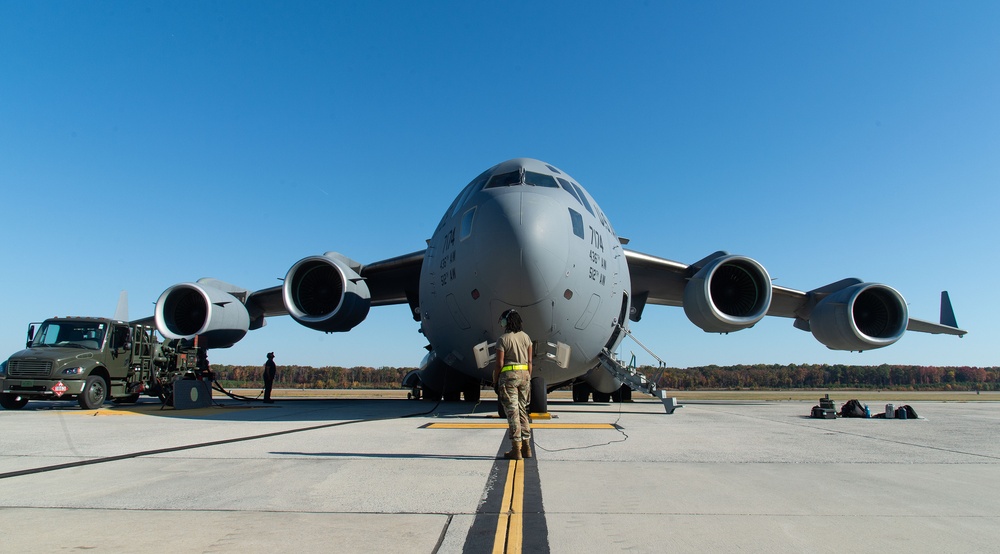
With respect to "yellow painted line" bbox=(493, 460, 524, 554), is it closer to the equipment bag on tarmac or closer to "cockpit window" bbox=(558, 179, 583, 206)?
"cockpit window" bbox=(558, 179, 583, 206)

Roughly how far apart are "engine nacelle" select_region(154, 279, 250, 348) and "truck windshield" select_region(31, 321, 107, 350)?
3.61 feet

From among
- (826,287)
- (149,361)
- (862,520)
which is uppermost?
(826,287)

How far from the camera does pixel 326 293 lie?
1388 centimetres

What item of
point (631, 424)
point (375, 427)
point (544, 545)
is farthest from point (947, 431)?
point (544, 545)

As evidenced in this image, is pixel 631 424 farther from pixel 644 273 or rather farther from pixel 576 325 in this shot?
pixel 644 273

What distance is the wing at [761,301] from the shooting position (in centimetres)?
1197

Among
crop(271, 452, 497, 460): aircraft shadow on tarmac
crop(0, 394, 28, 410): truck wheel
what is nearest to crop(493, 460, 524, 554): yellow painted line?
crop(271, 452, 497, 460): aircraft shadow on tarmac

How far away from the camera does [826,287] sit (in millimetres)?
14359

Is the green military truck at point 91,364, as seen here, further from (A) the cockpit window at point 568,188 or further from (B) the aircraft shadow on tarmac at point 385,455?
(A) the cockpit window at point 568,188

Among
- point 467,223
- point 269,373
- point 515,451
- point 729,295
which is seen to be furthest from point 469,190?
point 269,373

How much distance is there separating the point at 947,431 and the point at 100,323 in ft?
47.7

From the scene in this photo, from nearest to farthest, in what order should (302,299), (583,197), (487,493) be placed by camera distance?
1. (487,493)
2. (583,197)
3. (302,299)

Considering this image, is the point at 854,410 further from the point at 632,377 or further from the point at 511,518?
the point at 511,518

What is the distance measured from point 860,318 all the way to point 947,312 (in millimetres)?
4734
